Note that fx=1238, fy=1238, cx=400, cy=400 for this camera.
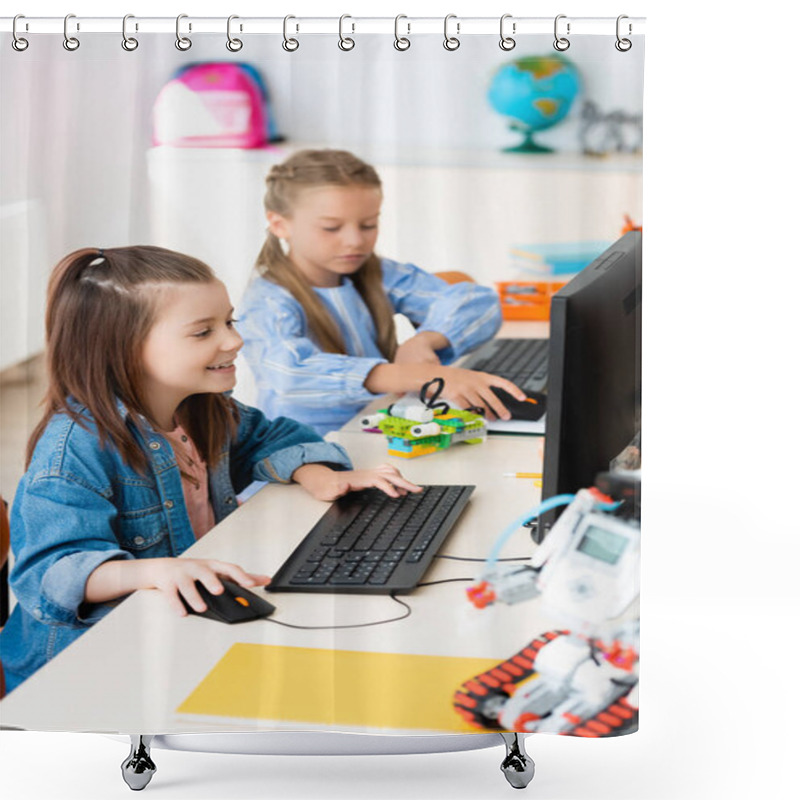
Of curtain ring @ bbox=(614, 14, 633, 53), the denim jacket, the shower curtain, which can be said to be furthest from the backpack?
curtain ring @ bbox=(614, 14, 633, 53)

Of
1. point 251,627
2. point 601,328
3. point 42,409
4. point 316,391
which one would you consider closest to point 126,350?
point 42,409

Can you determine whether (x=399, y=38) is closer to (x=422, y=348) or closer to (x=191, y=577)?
(x=422, y=348)

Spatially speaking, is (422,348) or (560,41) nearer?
(560,41)

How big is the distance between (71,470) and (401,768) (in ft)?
2.58

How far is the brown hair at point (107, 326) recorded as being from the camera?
179cm

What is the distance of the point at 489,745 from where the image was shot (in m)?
2.07

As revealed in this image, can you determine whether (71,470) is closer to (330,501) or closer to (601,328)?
(330,501)

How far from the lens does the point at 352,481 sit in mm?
1830

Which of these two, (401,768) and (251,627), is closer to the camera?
(251,627)

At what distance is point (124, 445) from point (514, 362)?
0.59 meters

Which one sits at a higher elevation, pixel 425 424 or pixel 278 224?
pixel 278 224

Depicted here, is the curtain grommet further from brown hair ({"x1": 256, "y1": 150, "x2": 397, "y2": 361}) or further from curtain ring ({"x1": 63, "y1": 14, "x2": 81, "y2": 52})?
curtain ring ({"x1": 63, "y1": 14, "x2": 81, "y2": 52})

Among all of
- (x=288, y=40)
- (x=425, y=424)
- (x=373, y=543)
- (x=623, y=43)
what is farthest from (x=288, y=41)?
(x=373, y=543)

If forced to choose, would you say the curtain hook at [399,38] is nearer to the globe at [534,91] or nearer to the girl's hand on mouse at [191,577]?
the globe at [534,91]
